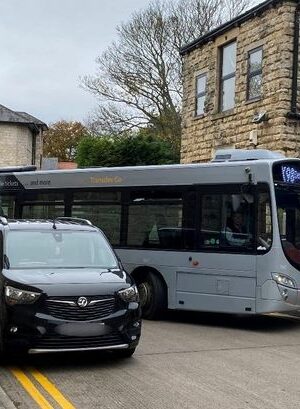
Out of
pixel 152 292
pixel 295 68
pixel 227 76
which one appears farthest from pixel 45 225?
pixel 227 76

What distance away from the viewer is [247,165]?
10.7 metres

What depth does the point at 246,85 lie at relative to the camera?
18969mm

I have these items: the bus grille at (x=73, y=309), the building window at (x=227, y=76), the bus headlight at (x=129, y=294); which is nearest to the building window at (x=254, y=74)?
the building window at (x=227, y=76)

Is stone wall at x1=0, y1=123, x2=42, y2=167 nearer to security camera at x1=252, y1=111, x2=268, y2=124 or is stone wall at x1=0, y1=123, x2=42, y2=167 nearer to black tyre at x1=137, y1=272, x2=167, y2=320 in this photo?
security camera at x1=252, y1=111, x2=268, y2=124

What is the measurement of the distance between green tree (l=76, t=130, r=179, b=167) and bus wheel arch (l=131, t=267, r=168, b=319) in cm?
2213

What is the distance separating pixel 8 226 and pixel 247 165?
14.1ft

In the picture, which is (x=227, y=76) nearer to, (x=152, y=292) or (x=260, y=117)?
(x=260, y=117)

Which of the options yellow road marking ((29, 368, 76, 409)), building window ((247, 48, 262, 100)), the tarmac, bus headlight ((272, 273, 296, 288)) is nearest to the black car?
yellow road marking ((29, 368, 76, 409))

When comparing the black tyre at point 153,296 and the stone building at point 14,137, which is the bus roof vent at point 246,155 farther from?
the stone building at point 14,137

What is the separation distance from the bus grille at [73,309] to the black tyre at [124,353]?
0.79 meters

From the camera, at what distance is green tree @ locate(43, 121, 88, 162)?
225ft

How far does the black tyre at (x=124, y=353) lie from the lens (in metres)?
7.75

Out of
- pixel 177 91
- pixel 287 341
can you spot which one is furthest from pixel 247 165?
pixel 177 91

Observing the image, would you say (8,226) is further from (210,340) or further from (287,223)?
(287,223)
